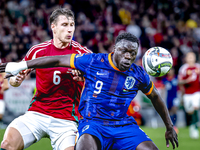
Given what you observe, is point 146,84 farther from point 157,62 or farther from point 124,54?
point 124,54

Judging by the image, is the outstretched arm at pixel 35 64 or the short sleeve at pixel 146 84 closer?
the outstretched arm at pixel 35 64

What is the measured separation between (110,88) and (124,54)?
41 cm

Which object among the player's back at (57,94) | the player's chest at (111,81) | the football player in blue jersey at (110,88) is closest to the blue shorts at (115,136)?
the football player in blue jersey at (110,88)

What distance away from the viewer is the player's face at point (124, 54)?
11.2 ft

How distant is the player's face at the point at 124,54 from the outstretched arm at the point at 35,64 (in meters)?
0.56

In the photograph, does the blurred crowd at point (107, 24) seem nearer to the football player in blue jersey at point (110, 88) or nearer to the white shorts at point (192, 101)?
the white shorts at point (192, 101)

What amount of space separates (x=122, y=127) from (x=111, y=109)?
0.77ft

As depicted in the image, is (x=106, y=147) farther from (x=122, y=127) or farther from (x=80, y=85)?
(x=80, y=85)

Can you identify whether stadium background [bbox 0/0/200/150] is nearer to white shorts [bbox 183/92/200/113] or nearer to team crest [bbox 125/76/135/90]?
white shorts [bbox 183/92/200/113]

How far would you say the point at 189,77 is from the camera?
31.9 ft

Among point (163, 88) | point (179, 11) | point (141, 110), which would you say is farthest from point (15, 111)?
point (179, 11)

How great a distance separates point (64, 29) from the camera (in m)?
4.21

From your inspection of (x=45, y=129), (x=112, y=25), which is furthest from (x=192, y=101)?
(x=45, y=129)

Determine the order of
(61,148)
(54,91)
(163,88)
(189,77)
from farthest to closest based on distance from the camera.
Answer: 1. (163,88)
2. (189,77)
3. (54,91)
4. (61,148)
